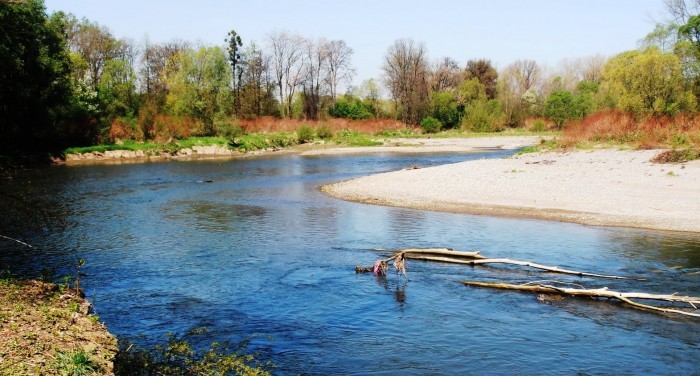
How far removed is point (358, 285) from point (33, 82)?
1618 inches

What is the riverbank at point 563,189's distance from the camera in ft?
65.4

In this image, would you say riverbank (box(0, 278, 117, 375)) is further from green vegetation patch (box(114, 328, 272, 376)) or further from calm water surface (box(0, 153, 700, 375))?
calm water surface (box(0, 153, 700, 375))

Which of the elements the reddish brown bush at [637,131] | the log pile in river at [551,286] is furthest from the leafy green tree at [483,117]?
the log pile in river at [551,286]

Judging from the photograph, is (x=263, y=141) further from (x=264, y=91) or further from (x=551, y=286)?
(x=551, y=286)

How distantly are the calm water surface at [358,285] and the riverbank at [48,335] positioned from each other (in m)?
1.24

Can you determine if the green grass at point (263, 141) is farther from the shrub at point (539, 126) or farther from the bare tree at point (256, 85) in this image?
the shrub at point (539, 126)

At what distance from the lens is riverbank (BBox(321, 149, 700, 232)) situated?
19.9 meters

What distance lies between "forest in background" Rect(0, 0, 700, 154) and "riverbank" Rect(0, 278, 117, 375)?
4.67 meters

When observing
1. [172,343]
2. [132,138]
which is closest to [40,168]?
[132,138]

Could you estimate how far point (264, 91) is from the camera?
89500mm

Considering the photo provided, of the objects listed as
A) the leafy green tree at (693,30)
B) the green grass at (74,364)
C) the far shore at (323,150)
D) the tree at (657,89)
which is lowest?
the green grass at (74,364)

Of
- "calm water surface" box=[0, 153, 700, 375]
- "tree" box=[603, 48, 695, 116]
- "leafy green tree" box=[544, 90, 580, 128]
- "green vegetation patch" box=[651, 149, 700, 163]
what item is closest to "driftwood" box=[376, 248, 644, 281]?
"calm water surface" box=[0, 153, 700, 375]

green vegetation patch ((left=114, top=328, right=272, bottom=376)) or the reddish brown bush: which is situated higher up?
the reddish brown bush

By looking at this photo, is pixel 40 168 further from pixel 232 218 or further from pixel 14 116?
pixel 232 218
